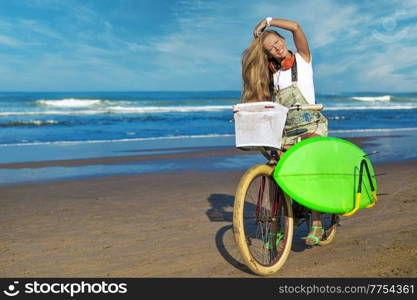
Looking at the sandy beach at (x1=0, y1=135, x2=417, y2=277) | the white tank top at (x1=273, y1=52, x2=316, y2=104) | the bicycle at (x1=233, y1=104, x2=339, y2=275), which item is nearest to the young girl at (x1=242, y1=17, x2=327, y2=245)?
the white tank top at (x1=273, y1=52, x2=316, y2=104)

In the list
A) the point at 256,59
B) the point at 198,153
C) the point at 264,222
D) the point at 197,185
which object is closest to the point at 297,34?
the point at 256,59

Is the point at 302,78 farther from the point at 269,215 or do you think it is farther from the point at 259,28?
the point at 269,215

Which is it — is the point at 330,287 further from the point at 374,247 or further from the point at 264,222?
the point at 374,247

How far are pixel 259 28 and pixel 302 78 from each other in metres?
0.54

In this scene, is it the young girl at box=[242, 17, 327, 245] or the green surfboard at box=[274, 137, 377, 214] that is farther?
the young girl at box=[242, 17, 327, 245]

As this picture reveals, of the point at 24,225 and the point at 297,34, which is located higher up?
the point at 297,34

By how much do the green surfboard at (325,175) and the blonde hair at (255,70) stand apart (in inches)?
21.5

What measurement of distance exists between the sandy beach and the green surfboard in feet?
1.83

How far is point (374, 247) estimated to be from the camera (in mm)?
3963

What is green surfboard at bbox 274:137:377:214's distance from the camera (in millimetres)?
3238

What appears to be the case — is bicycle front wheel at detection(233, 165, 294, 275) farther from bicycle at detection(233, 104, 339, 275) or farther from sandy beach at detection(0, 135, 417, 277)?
sandy beach at detection(0, 135, 417, 277)

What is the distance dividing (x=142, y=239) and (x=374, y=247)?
2.23m

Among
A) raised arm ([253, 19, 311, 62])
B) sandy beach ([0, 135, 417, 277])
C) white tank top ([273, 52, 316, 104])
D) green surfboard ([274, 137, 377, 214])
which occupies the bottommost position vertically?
sandy beach ([0, 135, 417, 277])

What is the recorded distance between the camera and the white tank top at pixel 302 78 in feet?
11.7
